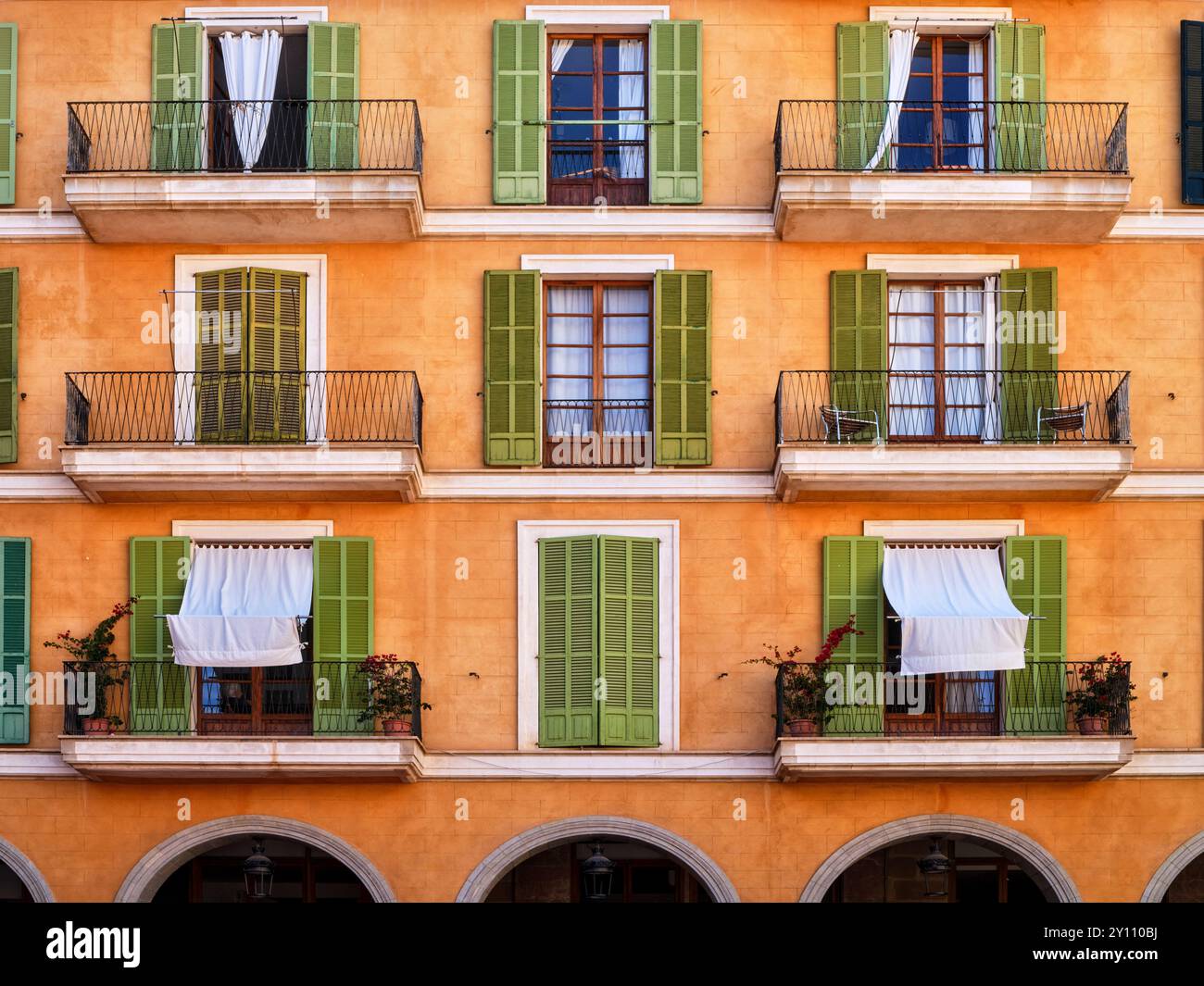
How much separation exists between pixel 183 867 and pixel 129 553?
155 inches

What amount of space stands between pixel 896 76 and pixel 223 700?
1003 cm

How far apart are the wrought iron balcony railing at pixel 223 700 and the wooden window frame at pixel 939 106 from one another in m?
8.04

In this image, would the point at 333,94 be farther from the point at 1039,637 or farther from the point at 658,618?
the point at 1039,637

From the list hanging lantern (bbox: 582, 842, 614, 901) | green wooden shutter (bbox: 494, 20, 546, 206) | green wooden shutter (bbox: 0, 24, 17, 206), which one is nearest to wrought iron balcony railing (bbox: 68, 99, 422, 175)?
green wooden shutter (bbox: 0, 24, 17, 206)

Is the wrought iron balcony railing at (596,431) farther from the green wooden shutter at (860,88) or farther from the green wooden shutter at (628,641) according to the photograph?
the green wooden shutter at (860,88)

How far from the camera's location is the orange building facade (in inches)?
893

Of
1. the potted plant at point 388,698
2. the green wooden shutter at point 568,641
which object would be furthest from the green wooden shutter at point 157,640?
the green wooden shutter at point 568,641

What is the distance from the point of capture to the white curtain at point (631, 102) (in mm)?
24016
